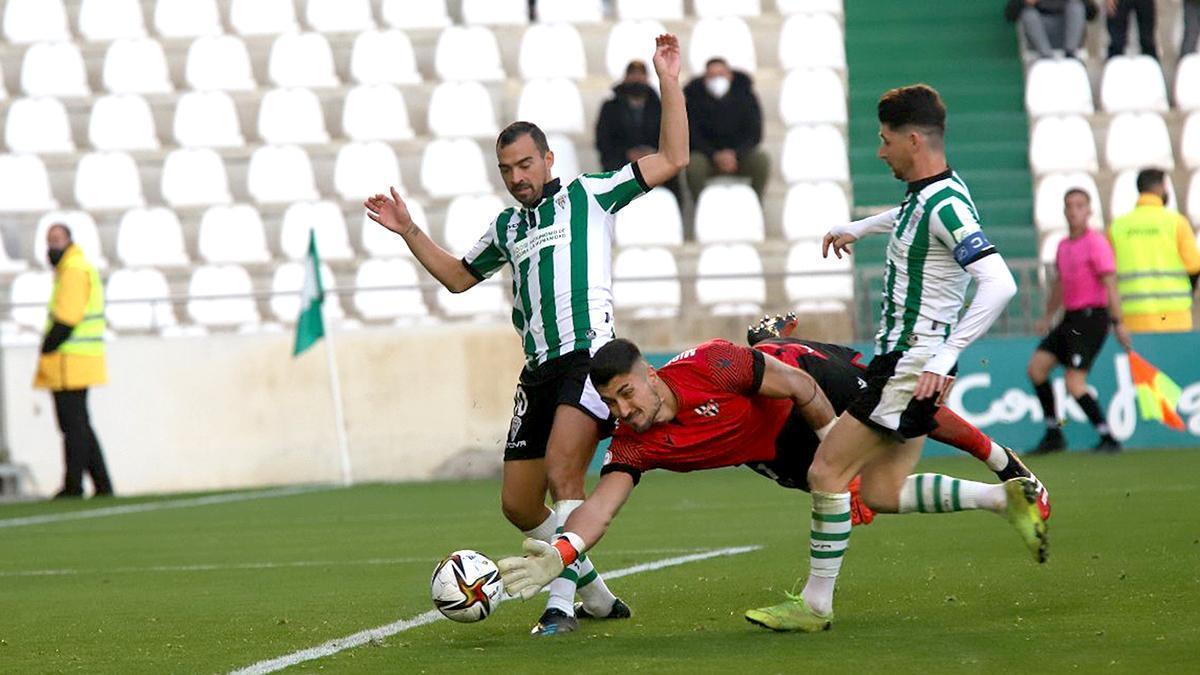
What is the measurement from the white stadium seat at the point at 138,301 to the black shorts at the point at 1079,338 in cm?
713

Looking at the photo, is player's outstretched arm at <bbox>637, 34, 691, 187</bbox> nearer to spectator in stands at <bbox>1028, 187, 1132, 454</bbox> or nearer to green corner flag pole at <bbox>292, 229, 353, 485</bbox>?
spectator in stands at <bbox>1028, 187, 1132, 454</bbox>

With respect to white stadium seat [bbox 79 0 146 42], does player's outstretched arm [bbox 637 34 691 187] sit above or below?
below

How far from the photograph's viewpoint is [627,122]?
1756 centimetres

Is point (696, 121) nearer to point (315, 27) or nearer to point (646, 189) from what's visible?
point (315, 27)

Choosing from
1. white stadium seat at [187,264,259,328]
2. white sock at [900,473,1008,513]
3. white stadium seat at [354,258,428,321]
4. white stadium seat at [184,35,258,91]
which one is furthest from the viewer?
white stadium seat at [184,35,258,91]

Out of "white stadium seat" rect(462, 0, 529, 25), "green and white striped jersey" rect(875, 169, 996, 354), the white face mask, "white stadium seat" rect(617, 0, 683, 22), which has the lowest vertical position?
"green and white striped jersey" rect(875, 169, 996, 354)

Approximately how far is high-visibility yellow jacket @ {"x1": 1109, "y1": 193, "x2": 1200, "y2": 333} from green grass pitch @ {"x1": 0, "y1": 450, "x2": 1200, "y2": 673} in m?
2.93

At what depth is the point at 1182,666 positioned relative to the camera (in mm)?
4926

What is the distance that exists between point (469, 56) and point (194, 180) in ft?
9.90

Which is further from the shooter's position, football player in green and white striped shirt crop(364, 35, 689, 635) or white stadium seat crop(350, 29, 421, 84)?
white stadium seat crop(350, 29, 421, 84)

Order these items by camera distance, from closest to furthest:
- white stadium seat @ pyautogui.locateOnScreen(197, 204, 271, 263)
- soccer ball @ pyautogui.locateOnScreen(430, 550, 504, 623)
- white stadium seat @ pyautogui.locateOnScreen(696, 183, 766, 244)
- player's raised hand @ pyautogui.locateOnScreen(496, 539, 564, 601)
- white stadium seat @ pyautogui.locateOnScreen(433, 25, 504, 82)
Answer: player's raised hand @ pyautogui.locateOnScreen(496, 539, 564, 601), soccer ball @ pyautogui.locateOnScreen(430, 550, 504, 623), white stadium seat @ pyautogui.locateOnScreen(696, 183, 766, 244), white stadium seat @ pyautogui.locateOnScreen(197, 204, 271, 263), white stadium seat @ pyautogui.locateOnScreen(433, 25, 504, 82)

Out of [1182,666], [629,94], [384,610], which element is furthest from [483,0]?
[1182,666]

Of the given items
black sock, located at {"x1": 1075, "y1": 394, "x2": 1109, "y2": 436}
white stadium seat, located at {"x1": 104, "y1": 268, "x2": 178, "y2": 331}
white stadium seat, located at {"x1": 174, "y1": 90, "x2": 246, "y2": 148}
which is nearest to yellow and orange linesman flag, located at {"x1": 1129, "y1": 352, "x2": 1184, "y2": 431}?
black sock, located at {"x1": 1075, "y1": 394, "x2": 1109, "y2": 436}

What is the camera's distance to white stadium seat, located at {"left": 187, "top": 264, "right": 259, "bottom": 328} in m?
17.3
